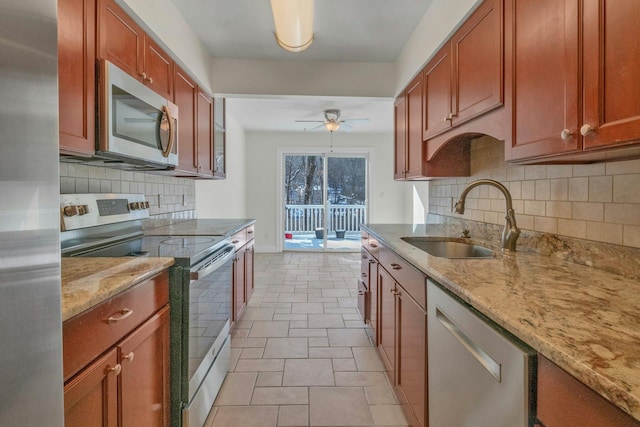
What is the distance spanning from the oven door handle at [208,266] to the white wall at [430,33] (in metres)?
1.91

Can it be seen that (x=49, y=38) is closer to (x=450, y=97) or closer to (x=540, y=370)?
(x=540, y=370)

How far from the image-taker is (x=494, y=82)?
1515 mm

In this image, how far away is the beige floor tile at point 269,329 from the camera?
2.79 meters

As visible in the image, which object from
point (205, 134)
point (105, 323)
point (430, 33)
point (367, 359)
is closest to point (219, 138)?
point (205, 134)

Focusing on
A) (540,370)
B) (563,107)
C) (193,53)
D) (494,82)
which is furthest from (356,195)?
(540,370)

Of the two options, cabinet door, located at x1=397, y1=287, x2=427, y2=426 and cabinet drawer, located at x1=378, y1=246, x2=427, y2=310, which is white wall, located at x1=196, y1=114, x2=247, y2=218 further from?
cabinet door, located at x1=397, y1=287, x2=427, y2=426

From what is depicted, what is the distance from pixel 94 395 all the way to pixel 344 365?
Result: 5.39ft

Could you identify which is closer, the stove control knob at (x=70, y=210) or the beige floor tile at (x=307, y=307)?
the stove control knob at (x=70, y=210)

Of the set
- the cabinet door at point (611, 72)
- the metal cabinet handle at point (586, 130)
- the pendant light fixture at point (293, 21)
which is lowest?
the metal cabinet handle at point (586, 130)

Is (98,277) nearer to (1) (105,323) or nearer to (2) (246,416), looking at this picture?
(1) (105,323)

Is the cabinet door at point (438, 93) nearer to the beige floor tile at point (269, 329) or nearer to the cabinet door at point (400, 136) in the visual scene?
the cabinet door at point (400, 136)

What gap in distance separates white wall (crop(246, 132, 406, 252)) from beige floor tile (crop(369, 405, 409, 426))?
501cm

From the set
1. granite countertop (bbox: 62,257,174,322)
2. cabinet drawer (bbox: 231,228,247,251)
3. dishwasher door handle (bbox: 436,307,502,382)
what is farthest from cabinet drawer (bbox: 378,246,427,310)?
cabinet drawer (bbox: 231,228,247,251)

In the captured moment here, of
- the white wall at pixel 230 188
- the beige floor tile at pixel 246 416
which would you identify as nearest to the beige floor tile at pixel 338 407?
the beige floor tile at pixel 246 416
